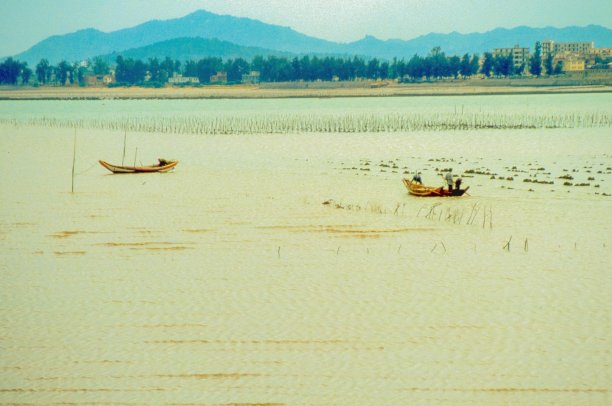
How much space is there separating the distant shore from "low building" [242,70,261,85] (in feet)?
46.8

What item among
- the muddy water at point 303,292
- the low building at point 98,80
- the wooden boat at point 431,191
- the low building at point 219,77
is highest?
the low building at point 219,77

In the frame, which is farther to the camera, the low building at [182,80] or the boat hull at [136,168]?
the low building at [182,80]

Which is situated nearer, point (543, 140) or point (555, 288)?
point (555, 288)

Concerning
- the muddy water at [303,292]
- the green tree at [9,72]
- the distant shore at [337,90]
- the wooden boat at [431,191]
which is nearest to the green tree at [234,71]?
the distant shore at [337,90]

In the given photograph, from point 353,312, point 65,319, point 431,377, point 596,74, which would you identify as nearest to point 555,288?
point 353,312

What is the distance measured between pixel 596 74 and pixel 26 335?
13885 centimetres

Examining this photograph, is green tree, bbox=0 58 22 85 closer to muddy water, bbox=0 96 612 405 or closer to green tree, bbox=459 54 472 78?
green tree, bbox=459 54 472 78

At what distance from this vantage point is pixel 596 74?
132875 mm

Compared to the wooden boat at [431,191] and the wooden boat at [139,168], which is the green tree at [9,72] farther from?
the wooden boat at [431,191]

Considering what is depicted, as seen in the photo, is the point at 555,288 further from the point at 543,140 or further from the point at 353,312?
the point at 543,140

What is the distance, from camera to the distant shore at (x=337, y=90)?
115188mm

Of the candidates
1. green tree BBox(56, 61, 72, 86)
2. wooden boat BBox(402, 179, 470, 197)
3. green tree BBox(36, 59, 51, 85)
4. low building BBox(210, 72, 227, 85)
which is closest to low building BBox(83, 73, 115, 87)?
green tree BBox(56, 61, 72, 86)

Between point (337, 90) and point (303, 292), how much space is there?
4809 inches

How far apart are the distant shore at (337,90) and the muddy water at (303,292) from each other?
309 feet
